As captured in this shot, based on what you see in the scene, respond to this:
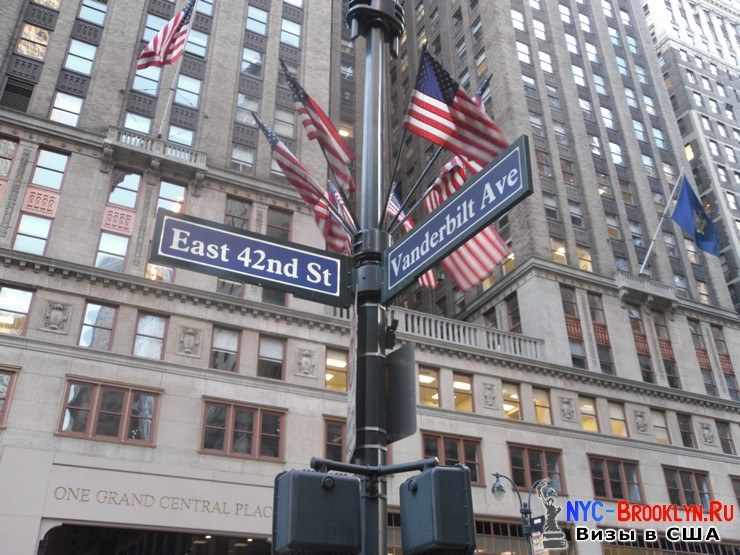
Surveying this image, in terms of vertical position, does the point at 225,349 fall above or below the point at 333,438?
above

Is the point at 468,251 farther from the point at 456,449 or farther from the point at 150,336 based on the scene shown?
the point at 456,449

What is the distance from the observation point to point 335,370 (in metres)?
35.0

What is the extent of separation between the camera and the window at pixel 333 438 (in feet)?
108

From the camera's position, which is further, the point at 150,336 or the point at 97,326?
the point at 150,336

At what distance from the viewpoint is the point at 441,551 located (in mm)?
4305

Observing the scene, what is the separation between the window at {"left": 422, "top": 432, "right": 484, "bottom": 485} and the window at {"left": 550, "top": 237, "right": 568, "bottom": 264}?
15644 millimetres

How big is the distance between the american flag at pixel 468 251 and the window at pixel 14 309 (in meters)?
22.3

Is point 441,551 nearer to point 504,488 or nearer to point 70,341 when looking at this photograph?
point 70,341

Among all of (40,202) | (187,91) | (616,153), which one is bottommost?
(40,202)

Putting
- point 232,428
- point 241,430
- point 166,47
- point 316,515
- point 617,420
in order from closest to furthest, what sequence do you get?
point 316,515
point 166,47
point 232,428
point 241,430
point 617,420

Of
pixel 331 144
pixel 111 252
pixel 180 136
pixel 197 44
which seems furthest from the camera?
pixel 197 44

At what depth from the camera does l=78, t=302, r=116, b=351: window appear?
30.1m

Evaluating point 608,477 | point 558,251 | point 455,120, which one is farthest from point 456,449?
point 455,120

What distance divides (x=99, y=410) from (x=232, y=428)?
5572mm
